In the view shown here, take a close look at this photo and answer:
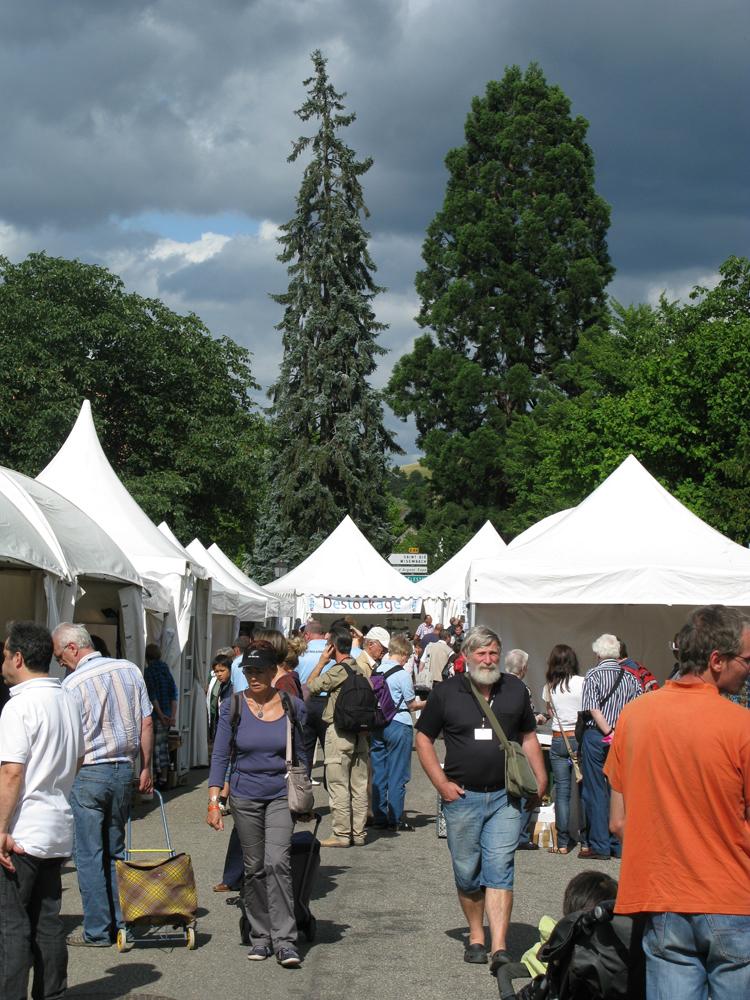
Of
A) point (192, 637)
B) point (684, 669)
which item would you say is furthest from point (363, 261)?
point (684, 669)

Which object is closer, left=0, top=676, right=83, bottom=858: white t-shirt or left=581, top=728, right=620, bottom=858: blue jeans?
left=0, top=676, right=83, bottom=858: white t-shirt

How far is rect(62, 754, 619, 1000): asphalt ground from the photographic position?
661 cm

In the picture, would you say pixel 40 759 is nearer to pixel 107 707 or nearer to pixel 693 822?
pixel 107 707

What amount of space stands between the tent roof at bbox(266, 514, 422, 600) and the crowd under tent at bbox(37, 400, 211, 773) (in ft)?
39.9

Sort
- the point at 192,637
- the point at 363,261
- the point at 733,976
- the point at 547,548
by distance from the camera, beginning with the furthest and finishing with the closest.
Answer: the point at 363,261, the point at 192,637, the point at 547,548, the point at 733,976

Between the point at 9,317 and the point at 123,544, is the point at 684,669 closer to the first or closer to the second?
the point at 123,544

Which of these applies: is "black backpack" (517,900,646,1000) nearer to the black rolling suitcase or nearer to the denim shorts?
the denim shorts

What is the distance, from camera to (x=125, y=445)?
4394 cm

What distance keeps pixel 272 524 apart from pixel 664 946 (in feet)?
147

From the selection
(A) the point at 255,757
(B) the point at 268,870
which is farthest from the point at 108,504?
(B) the point at 268,870

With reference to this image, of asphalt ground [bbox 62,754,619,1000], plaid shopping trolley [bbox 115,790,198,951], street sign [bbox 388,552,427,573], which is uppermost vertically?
street sign [bbox 388,552,427,573]

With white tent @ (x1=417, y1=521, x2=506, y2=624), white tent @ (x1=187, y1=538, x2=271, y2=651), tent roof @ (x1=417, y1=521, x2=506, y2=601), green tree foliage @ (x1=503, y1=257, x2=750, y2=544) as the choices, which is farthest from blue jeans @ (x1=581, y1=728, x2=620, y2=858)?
green tree foliage @ (x1=503, y1=257, x2=750, y2=544)

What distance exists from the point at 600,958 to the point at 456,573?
27.2 meters

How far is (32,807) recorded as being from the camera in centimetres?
543
